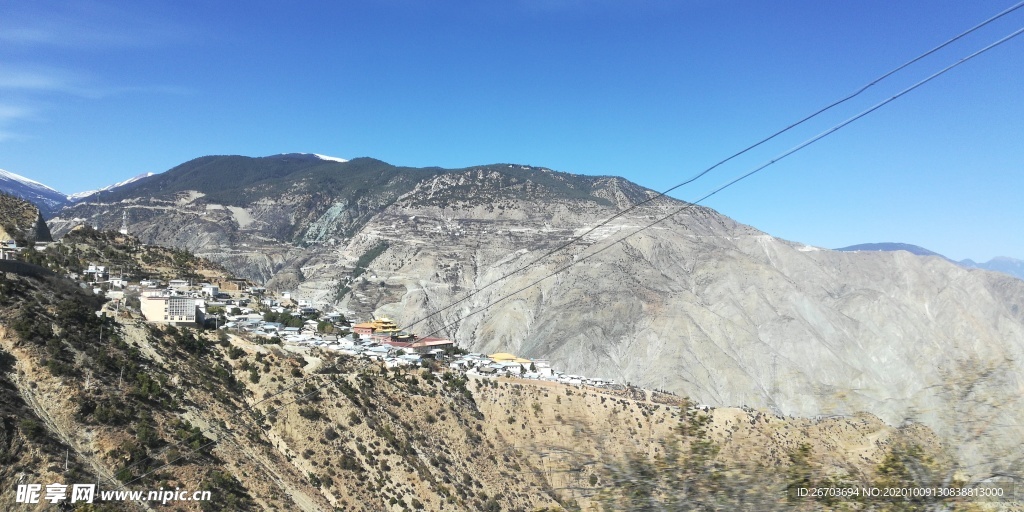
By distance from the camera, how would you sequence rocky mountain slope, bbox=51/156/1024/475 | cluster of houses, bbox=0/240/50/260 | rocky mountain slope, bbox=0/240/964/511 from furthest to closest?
rocky mountain slope, bbox=51/156/1024/475 < cluster of houses, bbox=0/240/50/260 < rocky mountain slope, bbox=0/240/964/511

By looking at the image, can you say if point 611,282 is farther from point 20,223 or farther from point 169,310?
point 169,310

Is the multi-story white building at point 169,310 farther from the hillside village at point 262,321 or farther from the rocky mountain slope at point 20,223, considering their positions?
the rocky mountain slope at point 20,223

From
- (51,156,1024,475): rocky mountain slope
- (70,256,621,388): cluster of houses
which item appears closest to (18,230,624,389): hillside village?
(70,256,621,388): cluster of houses

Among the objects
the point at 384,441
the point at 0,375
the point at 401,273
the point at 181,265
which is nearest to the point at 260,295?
the point at 181,265
